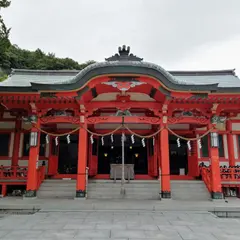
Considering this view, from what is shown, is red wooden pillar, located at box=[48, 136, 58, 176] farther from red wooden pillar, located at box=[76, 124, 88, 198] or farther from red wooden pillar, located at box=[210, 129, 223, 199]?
red wooden pillar, located at box=[210, 129, 223, 199]

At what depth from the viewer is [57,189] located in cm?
971

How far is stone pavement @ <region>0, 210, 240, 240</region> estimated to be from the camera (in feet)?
16.1

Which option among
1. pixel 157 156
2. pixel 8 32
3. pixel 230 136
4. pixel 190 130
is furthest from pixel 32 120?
pixel 230 136

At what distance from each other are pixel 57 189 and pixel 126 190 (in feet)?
9.95

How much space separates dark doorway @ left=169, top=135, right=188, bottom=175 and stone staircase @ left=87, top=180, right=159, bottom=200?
8.75 ft

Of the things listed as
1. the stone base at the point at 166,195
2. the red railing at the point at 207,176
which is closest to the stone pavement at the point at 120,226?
the stone base at the point at 166,195

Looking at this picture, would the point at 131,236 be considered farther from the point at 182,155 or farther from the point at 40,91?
the point at 182,155

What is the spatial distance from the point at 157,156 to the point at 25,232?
7.80m

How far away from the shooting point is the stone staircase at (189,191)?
9132 mm

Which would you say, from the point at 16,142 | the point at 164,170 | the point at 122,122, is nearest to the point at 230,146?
the point at 164,170

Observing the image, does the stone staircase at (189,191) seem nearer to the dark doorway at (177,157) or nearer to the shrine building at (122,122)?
the shrine building at (122,122)

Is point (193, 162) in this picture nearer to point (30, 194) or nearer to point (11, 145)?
point (30, 194)

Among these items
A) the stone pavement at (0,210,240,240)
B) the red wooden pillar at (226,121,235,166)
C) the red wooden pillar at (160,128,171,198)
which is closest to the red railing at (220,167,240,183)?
the red wooden pillar at (226,121,235,166)

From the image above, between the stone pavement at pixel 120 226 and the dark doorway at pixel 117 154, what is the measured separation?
18.9ft
